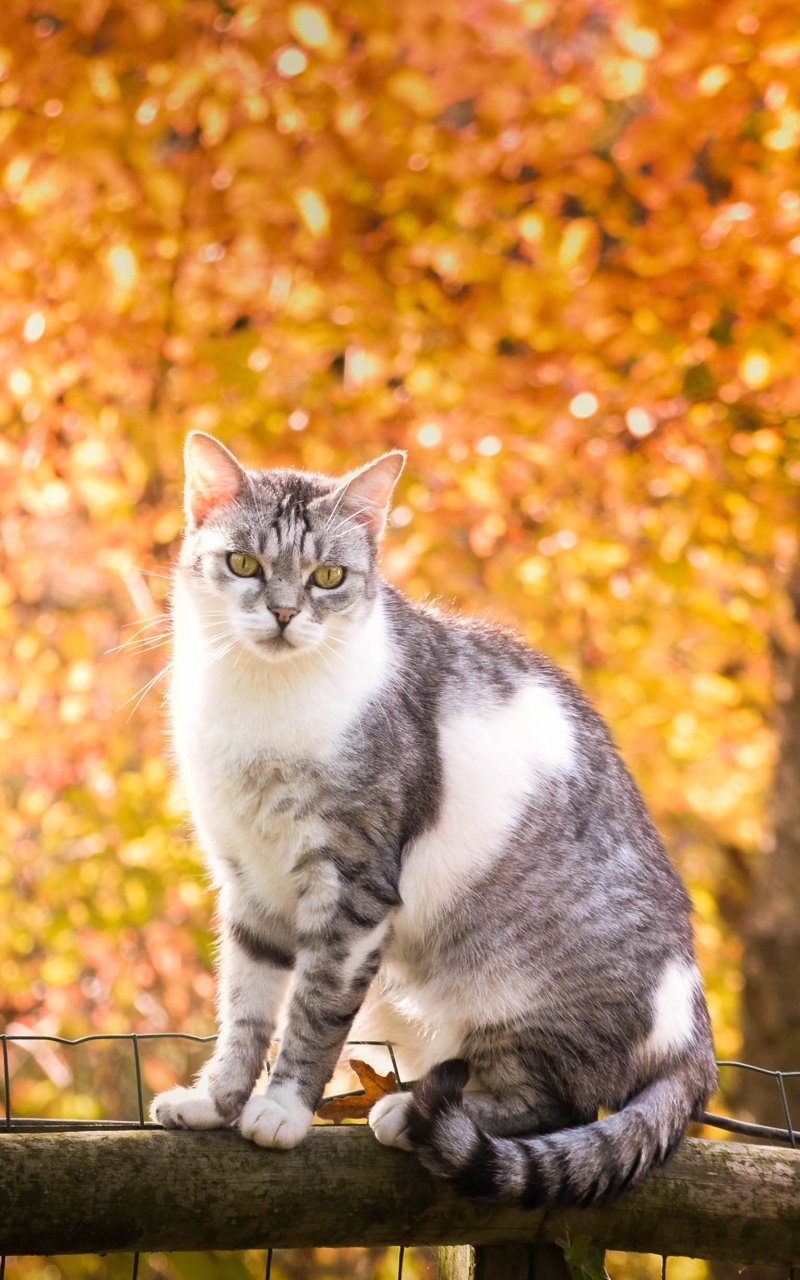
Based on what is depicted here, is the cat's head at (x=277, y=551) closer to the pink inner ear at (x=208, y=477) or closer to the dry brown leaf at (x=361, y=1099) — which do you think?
the pink inner ear at (x=208, y=477)

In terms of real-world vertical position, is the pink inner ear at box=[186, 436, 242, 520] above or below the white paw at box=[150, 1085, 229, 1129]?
above

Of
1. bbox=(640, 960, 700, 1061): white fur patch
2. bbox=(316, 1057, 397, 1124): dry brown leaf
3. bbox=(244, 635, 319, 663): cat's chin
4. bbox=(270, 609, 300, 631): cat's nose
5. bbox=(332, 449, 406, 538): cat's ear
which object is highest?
bbox=(332, 449, 406, 538): cat's ear

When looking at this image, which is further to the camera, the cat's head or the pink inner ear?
the pink inner ear

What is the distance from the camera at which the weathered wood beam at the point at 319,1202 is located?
1.54 metres

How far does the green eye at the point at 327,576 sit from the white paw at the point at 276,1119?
3.48ft

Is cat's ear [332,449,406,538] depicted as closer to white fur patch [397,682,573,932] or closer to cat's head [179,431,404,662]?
cat's head [179,431,404,662]

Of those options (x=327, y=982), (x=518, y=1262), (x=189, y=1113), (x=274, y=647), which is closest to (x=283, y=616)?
(x=274, y=647)

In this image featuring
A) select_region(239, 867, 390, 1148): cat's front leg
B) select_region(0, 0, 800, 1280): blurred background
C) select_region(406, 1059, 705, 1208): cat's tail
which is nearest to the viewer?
select_region(406, 1059, 705, 1208): cat's tail

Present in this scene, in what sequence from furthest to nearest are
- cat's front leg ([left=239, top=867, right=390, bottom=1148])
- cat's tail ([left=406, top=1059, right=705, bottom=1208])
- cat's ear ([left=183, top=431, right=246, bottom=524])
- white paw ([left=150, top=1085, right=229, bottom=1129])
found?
1. cat's ear ([left=183, top=431, right=246, bottom=524])
2. cat's front leg ([left=239, top=867, right=390, bottom=1148])
3. white paw ([left=150, top=1085, right=229, bottom=1129])
4. cat's tail ([left=406, top=1059, right=705, bottom=1208])

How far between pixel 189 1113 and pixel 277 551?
45.5 inches

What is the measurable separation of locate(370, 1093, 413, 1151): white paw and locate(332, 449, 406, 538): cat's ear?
131cm

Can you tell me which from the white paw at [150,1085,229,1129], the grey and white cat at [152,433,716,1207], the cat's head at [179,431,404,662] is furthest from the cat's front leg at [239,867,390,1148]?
the cat's head at [179,431,404,662]

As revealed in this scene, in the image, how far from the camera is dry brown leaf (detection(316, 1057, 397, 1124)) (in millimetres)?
2383

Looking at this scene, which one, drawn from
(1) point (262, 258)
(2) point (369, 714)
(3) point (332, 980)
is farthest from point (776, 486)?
(3) point (332, 980)
